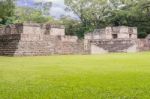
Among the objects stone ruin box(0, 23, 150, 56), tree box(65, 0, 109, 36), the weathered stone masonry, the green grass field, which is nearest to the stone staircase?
stone ruin box(0, 23, 150, 56)

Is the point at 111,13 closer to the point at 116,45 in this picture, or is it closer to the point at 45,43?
the point at 116,45

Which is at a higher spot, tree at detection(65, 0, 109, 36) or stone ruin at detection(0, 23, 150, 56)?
tree at detection(65, 0, 109, 36)

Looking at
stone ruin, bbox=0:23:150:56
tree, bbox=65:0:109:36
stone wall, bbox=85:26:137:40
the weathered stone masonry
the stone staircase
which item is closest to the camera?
the weathered stone masonry

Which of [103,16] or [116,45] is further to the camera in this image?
[103,16]

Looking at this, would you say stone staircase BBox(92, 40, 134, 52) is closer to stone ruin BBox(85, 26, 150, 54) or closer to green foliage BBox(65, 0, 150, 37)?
stone ruin BBox(85, 26, 150, 54)

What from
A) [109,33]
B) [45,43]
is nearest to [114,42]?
[109,33]

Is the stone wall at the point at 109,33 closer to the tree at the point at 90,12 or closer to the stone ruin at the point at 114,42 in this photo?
the stone ruin at the point at 114,42

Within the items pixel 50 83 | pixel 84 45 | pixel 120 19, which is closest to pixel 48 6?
pixel 120 19

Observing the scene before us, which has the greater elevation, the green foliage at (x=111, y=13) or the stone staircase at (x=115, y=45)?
the green foliage at (x=111, y=13)

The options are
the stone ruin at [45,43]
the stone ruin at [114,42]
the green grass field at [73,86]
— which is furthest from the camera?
the stone ruin at [114,42]

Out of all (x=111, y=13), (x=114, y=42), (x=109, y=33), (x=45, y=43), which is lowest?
(x=114, y=42)

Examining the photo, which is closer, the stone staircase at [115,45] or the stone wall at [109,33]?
the stone staircase at [115,45]

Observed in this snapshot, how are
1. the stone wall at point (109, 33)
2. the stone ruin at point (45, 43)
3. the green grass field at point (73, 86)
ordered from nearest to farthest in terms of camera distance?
the green grass field at point (73, 86) < the stone ruin at point (45, 43) < the stone wall at point (109, 33)

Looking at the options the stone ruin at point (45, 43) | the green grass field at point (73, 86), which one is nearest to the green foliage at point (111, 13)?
the stone ruin at point (45, 43)
